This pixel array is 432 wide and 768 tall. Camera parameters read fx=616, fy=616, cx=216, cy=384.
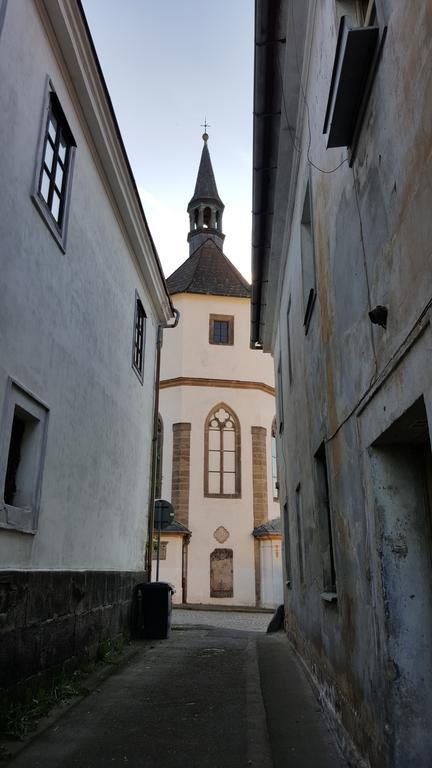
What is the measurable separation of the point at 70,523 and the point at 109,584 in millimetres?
2037

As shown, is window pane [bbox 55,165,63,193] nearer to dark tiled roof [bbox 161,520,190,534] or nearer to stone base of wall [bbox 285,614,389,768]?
stone base of wall [bbox 285,614,389,768]

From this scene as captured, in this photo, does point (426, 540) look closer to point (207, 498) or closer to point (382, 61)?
point (382, 61)

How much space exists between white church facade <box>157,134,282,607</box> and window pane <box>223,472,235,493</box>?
4 centimetres

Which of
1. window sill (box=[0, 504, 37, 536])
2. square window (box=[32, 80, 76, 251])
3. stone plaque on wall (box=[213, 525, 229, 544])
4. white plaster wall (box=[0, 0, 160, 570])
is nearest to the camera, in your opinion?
window sill (box=[0, 504, 37, 536])

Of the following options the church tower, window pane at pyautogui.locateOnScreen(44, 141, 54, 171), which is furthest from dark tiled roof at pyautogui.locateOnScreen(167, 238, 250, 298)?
window pane at pyautogui.locateOnScreen(44, 141, 54, 171)

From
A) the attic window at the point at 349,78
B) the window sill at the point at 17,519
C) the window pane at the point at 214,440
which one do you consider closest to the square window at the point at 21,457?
the window sill at the point at 17,519

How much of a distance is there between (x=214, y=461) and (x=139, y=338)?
50.5 feet

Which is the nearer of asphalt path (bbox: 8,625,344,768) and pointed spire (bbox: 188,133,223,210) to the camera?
asphalt path (bbox: 8,625,344,768)

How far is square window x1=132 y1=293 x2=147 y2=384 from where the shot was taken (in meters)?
11.5

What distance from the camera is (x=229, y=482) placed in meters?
26.6

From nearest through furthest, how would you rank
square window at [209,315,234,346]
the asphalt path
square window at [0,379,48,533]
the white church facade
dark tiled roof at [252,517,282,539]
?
the asphalt path
square window at [0,379,48,533]
the white church facade
dark tiled roof at [252,517,282,539]
square window at [209,315,234,346]

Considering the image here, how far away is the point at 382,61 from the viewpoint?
347cm

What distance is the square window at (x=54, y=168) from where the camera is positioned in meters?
6.32

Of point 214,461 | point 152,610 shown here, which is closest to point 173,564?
point 214,461
